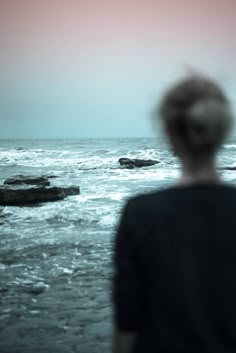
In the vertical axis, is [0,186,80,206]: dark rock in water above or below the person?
below

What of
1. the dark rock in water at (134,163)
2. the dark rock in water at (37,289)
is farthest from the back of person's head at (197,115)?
the dark rock in water at (134,163)

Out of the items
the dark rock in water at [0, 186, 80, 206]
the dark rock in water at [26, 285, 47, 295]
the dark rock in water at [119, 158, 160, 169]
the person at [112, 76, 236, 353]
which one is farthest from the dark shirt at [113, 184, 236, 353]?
the dark rock in water at [119, 158, 160, 169]

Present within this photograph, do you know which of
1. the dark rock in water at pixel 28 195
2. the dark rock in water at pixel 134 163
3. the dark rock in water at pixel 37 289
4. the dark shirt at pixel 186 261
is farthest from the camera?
the dark rock in water at pixel 134 163

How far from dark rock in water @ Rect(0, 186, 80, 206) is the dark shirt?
37.9ft

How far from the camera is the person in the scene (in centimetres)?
116

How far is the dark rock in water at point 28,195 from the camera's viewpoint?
41.0 feet

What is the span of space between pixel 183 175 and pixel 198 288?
0.88ft

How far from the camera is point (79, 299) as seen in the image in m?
4.70

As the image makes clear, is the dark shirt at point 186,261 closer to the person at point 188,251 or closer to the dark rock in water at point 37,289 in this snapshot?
the person at point 188,251

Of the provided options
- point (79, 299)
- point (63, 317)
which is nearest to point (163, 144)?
point (63, 317)

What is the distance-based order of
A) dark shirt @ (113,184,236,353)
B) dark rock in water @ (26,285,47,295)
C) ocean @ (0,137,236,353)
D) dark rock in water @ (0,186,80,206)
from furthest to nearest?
dark rock in water @ (0,186,80,206) → dark rock in water @ (26,285,47,295) → ocean @ (0,137,236,353) → dark shirt @ (113,184,236,353)

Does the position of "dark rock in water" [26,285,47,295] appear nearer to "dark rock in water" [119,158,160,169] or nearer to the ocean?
the ocean

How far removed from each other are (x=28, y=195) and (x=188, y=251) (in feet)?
38.6

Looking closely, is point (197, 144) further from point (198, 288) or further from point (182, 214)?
point (198, 288)
